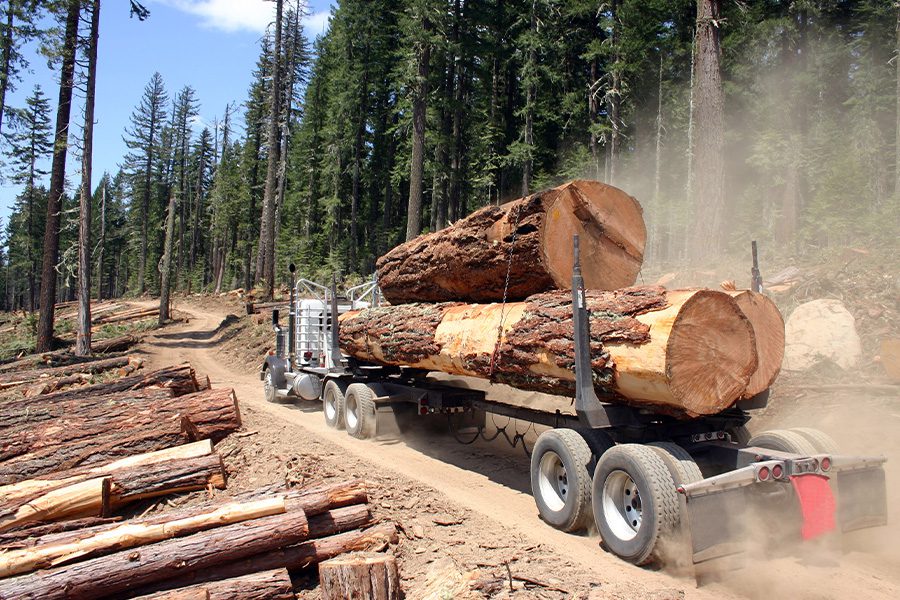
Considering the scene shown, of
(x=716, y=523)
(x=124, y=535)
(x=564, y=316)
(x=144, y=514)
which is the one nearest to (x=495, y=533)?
(x=716, y=523)

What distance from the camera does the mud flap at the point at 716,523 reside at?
4.20m

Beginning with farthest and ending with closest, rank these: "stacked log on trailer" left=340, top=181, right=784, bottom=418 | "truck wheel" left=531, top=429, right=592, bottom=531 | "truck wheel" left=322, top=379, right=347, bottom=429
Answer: "truck wheel" left=322, top=379, right=347, bottom=429, "truck wheel" left=531, top=429, right=592, bottom=531, "stacked log on trailer" left=340, top=181, right=784, bottom=418

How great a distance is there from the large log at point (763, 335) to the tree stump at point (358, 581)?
352 centimetres

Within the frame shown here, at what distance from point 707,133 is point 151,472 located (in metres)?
11.2

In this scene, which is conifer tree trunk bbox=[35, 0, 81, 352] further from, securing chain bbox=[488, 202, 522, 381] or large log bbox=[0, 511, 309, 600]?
securing chain bbox=[488, 202, 522, 381]

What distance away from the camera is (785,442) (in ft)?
16.8

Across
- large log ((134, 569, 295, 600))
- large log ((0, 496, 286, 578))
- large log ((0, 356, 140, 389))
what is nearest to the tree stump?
large log ((134, 569, 295, 600))

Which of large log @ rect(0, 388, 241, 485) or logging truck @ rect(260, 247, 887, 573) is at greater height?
logging truck @ rect(260, 247, 887, 573)

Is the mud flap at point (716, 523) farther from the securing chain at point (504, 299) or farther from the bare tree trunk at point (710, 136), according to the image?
the bare tree trunk at point (710, 136)

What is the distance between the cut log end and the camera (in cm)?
463

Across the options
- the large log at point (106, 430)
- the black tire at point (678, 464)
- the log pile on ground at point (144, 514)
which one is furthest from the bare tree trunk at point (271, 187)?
the black tire at point (678, 464)

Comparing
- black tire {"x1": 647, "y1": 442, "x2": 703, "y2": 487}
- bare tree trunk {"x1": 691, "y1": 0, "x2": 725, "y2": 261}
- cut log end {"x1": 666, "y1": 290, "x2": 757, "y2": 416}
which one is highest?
bare tree trunk {"x1": 691, "y1": 0, "x2": 725, "y2": 261}

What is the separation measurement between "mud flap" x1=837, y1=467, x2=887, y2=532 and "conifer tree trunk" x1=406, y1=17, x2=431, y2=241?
17268 millimetres

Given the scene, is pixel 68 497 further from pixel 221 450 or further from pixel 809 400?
pixel 809 400
